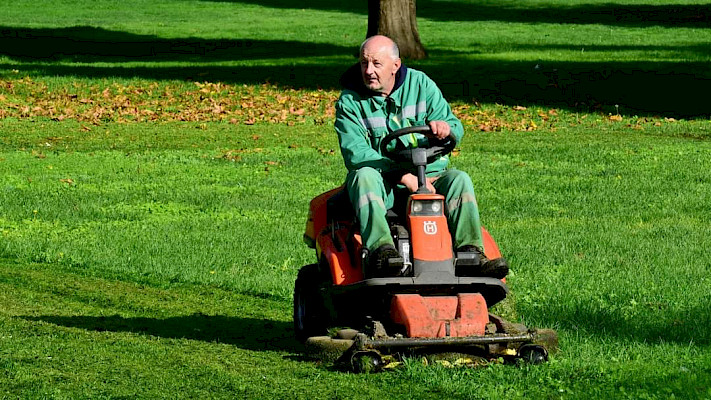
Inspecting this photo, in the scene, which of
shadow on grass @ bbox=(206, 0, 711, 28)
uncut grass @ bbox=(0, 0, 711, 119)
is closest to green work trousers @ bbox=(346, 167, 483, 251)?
uncut grass @ bbox=(0, 0, 711, 119)

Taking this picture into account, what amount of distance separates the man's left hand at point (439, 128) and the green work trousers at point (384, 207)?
0.79ft

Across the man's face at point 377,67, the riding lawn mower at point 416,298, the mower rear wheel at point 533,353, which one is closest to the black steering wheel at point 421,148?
the riding lawn mower at point 416,298

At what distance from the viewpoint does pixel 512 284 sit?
29.9 feet

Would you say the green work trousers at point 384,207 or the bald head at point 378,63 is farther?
the bald head at point 378,63

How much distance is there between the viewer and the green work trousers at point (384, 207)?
22.1ft

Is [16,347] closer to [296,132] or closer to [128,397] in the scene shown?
[128,397]

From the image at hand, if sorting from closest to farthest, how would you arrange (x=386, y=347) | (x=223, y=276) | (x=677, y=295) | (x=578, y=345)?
(x=386, y=347)
(x=578, y=345)
(x=677, y=295)
(x=223, y=276)

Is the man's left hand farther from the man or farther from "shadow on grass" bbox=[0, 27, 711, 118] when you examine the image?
"shadow on grass" bbox=[0, 27, 711, 118]

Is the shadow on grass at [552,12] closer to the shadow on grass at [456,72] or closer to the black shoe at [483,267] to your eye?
the shadow on grass at [456,72]

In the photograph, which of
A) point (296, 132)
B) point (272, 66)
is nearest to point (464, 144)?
point (296, 132)

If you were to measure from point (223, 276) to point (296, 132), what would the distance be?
34.1 ft

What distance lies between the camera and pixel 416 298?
6.67 m

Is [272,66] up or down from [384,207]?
down

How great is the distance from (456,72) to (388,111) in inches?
806
